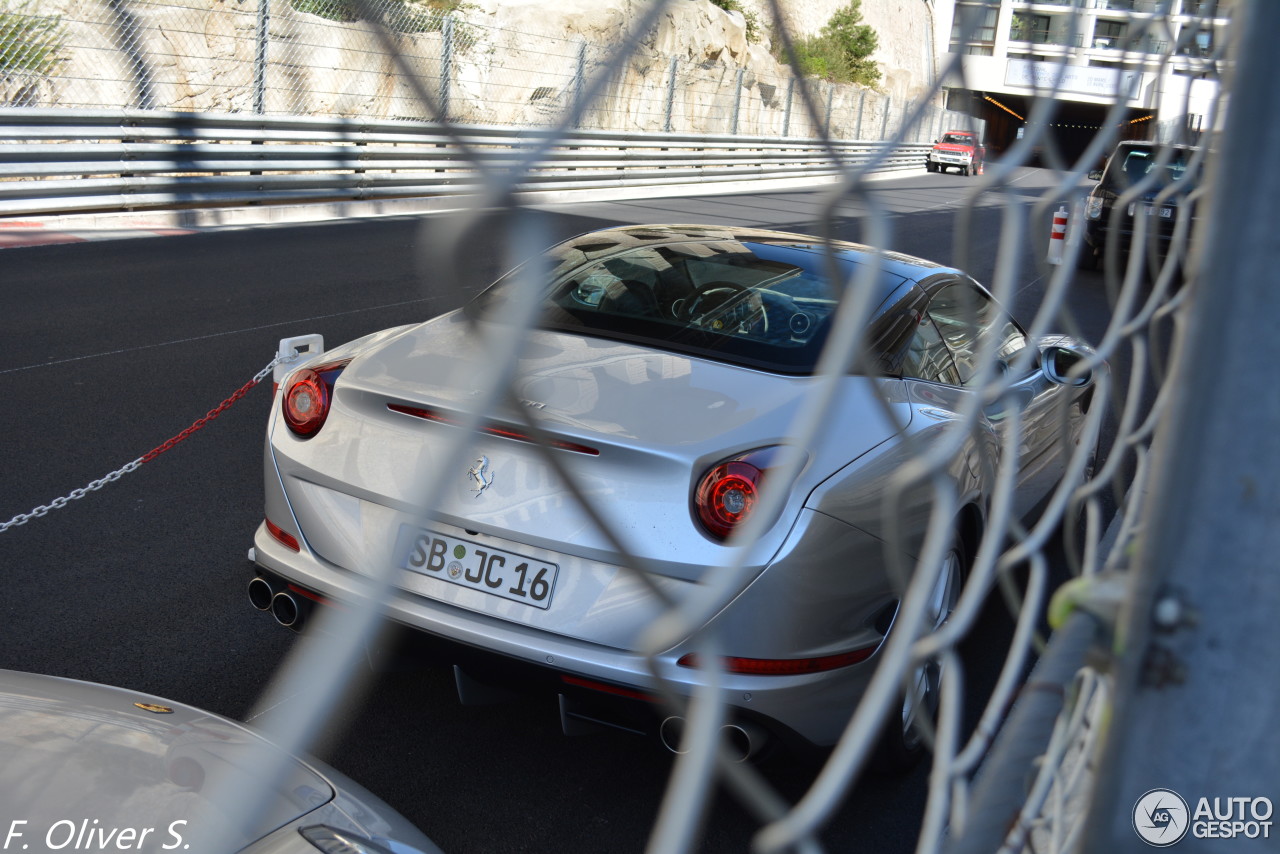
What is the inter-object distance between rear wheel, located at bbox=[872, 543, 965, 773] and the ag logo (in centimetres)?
216

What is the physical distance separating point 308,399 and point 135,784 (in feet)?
5.08

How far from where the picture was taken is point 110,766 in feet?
6.11

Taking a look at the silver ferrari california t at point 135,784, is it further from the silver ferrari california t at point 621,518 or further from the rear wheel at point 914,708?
the rear wheel at point 914,708

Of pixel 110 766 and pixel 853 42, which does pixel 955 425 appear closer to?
pixel 110 766

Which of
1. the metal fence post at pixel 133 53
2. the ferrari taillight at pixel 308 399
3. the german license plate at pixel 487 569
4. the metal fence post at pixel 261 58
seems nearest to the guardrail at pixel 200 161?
the metal fence post at pixel 261 58

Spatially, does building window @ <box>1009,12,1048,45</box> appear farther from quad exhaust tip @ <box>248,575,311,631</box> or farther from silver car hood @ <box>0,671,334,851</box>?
quad exhaust tip @ <box>248,575,311,631</box>

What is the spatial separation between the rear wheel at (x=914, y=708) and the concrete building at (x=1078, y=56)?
1727 mm

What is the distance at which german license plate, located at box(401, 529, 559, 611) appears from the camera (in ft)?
8.94

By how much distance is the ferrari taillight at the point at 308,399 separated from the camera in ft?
10.4

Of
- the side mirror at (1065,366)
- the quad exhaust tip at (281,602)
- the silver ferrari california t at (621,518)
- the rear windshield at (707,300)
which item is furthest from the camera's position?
the rear windshield at (707,300)

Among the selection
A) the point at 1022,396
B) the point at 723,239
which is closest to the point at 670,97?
the point at 723,239

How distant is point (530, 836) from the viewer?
277 centimetres

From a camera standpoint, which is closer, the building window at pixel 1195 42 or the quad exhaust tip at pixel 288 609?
the building window at pixel 1195 42

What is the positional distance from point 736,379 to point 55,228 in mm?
11369
